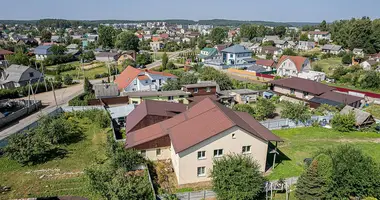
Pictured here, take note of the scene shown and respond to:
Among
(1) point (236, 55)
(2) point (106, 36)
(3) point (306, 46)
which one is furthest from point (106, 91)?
(3) point (306, 46)

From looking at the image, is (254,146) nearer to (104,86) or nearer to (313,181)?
(313,181)

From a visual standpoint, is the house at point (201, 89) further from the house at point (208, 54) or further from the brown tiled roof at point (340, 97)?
the house at point (208, 54)

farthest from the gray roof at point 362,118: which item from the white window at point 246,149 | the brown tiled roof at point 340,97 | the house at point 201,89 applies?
the white window at point 246,149

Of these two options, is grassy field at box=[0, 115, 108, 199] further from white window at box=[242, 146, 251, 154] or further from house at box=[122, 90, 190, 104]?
house at box=[122, 90, 190, 104]

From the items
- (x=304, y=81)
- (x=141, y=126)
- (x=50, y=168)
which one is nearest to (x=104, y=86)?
(x=141, y=126)

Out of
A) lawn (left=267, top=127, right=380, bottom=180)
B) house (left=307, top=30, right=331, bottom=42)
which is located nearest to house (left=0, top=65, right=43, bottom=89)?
lawn (left=267, top=127, right=380, bottom=180)

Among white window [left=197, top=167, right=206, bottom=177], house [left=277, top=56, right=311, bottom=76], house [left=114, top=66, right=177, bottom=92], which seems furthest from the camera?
house [left=277, top=56, right=311, bottom=76]

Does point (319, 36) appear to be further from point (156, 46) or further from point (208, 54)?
point (156, 46)
